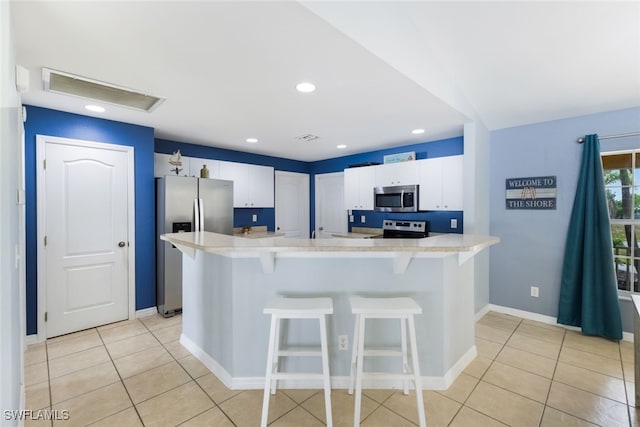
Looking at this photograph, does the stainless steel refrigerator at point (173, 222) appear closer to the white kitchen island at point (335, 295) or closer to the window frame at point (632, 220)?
the white kitchen island at point (335, 295)

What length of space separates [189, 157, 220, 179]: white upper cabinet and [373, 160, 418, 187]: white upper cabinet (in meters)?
2.41

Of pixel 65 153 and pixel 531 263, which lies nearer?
pixel 65 153

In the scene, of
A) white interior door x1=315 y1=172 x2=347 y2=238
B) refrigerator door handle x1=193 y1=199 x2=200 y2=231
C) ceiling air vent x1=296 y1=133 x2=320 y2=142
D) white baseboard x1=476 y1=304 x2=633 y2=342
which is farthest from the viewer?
white interior door x1=315 y1=172 x2=347 y2=238

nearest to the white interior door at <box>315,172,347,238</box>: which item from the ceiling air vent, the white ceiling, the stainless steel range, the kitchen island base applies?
the stainless steel range

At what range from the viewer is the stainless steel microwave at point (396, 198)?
4012 mm

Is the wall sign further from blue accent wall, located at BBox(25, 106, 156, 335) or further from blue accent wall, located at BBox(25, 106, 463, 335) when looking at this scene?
blue accent wall, located at BBox(25, 106, 156, 335)

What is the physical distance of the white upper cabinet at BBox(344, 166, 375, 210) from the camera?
4.57 metres

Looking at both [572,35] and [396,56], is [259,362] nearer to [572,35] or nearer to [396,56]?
[396,56]

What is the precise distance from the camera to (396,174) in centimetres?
424

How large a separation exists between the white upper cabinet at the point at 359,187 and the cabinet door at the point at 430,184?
0.82 m

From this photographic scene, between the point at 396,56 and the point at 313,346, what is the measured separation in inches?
84.3

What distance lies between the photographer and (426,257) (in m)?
2.07

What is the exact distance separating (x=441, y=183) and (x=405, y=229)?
2.94ft

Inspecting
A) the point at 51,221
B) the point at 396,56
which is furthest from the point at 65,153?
the point at 396,56
